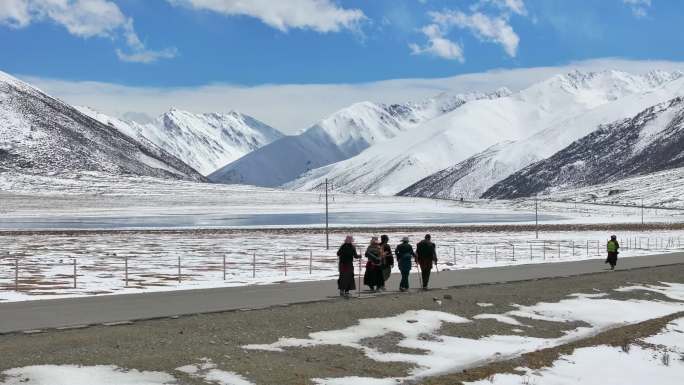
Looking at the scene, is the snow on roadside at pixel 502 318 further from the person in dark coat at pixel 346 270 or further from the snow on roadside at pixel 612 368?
the person in dark coat at pixel 346 270

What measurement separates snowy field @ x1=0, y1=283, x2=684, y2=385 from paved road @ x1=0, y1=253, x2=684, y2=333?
187 inches

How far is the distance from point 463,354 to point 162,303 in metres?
9.69

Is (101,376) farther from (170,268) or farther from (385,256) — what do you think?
(170,268)

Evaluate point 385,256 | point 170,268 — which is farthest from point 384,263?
point 170,268

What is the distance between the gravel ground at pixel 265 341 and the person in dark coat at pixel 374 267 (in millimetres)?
1818

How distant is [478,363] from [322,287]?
1256 centimetres

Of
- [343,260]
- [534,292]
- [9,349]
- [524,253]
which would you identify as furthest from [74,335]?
[524,253]

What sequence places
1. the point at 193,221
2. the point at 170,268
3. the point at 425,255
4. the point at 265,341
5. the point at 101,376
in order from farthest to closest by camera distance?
the point at 193,221 < the point at 170,268 < the point at 425,255 < the point at 265,341 < the point at 101,376

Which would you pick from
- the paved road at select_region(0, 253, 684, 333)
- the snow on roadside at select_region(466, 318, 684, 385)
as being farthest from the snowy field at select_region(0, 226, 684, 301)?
the snow on roadside at select_region(466, 318, 684, 385)

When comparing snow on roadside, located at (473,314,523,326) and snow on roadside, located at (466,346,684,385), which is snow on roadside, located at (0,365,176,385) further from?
snow on roadside, located at (473,314,523,326)

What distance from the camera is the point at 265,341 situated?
17484 millimetres

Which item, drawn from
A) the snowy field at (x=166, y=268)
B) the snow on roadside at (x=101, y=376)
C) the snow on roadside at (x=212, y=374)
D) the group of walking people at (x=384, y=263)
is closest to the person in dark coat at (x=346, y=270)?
the group of walking people at (x=384, y=263)

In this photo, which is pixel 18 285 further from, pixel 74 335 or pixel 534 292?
pixel 534 292

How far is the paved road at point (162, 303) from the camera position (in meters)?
20.0
